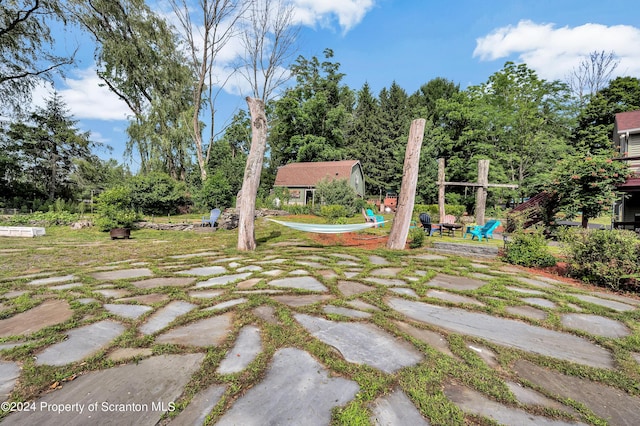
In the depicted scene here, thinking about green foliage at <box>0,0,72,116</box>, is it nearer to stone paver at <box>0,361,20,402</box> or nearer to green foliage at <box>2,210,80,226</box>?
green foliage at <box>2,210,80,226</box>

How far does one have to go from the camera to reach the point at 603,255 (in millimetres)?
4059

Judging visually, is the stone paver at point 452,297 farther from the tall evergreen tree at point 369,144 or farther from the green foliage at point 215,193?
the tall evergreen tree at point 369,144

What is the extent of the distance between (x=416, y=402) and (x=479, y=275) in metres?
3.58

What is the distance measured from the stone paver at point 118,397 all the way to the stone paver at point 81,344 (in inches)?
12.8

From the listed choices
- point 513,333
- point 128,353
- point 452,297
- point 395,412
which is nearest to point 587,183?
point 452,297

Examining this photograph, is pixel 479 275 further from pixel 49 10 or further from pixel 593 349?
pixel 49 10

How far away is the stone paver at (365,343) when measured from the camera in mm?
1834

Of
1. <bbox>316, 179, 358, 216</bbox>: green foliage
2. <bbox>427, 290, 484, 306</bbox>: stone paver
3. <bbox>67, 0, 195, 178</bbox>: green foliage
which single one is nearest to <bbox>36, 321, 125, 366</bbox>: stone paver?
<bbox>427, 290, 484, 306</bbox>: stone paver

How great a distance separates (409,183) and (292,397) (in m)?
5.34

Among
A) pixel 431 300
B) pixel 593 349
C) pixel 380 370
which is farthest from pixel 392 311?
pixel 593 349

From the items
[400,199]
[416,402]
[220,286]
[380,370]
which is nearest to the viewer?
[416,402]

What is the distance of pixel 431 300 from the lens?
3104 millimetres

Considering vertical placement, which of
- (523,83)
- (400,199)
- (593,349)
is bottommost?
(593,349)

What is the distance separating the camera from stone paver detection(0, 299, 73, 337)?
218 centimetres
